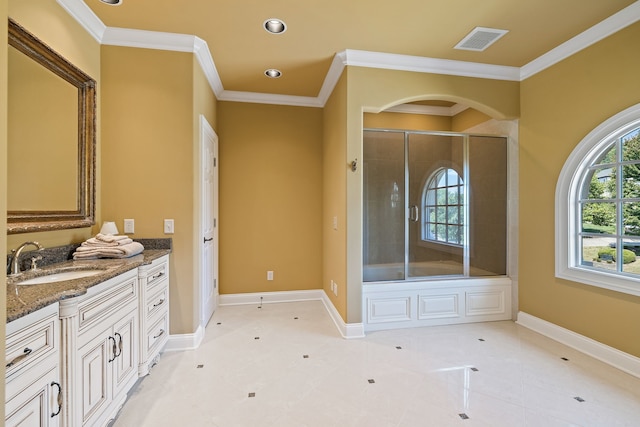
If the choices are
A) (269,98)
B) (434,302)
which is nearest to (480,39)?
(269,98)

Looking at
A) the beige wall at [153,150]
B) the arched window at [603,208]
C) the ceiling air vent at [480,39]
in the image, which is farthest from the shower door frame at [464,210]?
the beige wall at [153,150]

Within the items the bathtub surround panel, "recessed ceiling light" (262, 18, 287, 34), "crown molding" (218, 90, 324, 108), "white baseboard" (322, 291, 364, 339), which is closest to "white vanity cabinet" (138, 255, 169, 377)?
"white baseboard" (322, 291, 364, 339)

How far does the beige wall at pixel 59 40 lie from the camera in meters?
1.74

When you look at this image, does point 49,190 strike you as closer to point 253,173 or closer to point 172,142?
point 172,142

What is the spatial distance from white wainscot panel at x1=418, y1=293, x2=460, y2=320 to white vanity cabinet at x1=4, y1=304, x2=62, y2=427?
2929 millimetres

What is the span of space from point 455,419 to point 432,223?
2.21 m

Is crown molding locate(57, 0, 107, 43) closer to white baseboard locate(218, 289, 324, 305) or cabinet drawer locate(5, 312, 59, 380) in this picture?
cabinet drawer locate(5, 312, 59, 380)

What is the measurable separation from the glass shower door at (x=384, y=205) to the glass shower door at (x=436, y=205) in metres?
0.13

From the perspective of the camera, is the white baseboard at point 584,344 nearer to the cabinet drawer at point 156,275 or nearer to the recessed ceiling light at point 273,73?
the cabinet drawer at point 156,275

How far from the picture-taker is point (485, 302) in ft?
10.8

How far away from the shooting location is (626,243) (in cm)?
241

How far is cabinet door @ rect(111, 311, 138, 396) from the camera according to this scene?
5.53 ft

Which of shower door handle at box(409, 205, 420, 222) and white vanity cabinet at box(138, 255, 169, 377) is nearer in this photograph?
white vanity cabinet at box(138, 255, 169, 377)

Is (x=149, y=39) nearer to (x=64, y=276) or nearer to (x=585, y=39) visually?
(x=64, y=276)
